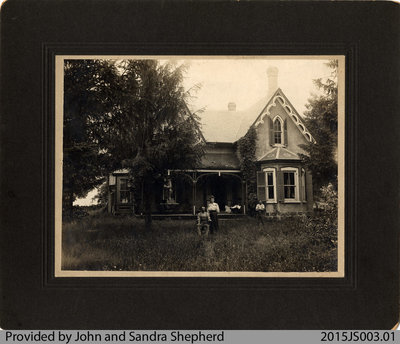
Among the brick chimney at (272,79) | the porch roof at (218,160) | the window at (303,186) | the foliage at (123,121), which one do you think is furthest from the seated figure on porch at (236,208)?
the brick chimney at (272,79)

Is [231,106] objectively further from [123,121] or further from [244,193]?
[123,121]

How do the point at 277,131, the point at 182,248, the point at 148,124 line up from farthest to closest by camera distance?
the point at 277,131 < the point at 148,124 < the point at 182,248

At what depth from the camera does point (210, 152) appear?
5.06m

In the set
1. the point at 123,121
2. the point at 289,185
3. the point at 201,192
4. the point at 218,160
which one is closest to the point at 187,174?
the point at 201,192

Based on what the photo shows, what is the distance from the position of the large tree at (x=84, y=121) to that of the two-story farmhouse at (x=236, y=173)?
36 cm

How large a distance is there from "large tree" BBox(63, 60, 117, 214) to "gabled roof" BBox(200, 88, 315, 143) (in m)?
1.44

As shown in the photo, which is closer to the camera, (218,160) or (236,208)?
(236,208)

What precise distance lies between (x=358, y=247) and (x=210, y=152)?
245 centimetres

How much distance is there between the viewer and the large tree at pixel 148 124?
15.6 feet

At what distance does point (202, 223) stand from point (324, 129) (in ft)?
7.22

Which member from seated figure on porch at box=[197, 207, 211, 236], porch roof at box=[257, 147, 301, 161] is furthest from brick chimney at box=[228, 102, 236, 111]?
seated figure on porch at box=[197, 207, 211, 236]

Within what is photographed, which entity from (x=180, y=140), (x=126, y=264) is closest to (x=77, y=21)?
(x=180, y=140)

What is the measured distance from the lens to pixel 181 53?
4.62 metres

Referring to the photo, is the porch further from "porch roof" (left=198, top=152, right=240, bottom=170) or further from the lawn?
the lawn
